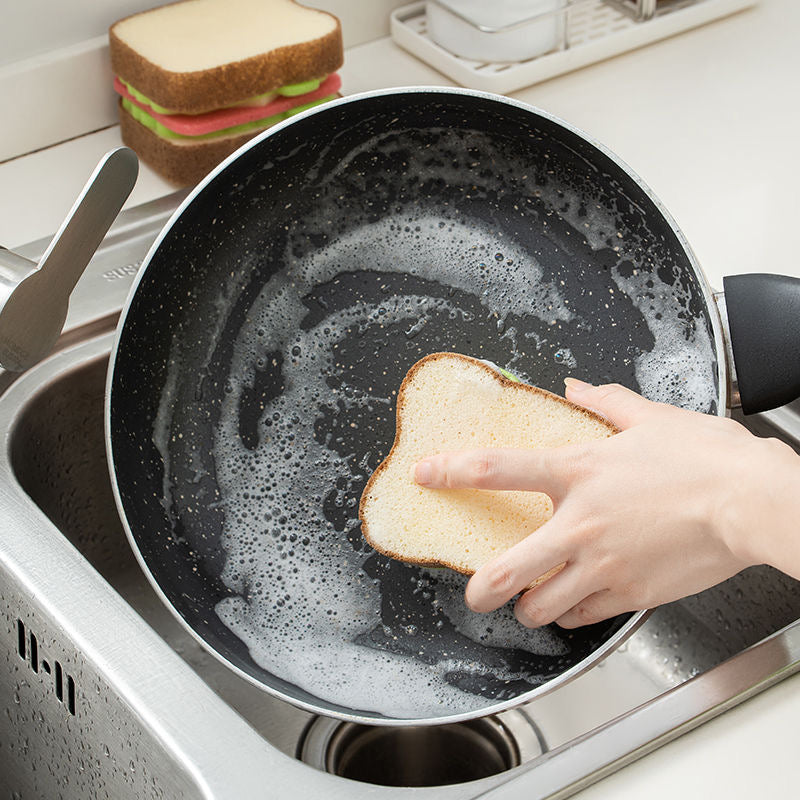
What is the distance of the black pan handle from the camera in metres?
0.60

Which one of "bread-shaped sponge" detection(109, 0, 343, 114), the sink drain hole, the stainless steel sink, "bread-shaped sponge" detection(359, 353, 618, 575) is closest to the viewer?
the stainless steel sink

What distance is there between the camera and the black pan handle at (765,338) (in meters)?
0.60

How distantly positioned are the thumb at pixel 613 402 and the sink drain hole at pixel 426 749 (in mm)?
269

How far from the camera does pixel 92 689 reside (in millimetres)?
571

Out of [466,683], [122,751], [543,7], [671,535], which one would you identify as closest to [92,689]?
[122,751]

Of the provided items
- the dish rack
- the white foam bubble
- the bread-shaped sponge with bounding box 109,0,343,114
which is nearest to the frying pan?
the white foam bubble

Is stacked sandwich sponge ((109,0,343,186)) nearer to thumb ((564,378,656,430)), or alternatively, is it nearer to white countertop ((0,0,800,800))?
white countertop ((0,0,800,800))

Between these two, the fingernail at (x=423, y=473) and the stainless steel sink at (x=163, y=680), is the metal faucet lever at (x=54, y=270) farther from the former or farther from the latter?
the fingernail at (x=423, y=473)

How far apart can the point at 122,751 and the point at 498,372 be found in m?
0.31

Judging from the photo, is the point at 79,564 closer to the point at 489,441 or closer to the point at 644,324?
the point at 489,441

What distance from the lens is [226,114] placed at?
0.93 m

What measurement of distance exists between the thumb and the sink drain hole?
10.6 inches

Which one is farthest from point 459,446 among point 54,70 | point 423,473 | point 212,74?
point 54,70

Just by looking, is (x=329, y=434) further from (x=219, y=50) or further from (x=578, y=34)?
(x=578, y=34)
